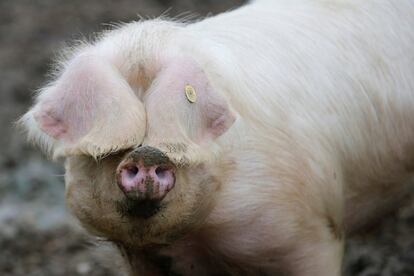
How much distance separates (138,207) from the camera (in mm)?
3842

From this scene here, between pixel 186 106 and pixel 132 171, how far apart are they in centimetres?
31

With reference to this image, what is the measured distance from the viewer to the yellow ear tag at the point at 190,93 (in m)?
3.88

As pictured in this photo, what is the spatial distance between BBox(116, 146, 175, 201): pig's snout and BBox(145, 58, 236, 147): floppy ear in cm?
10

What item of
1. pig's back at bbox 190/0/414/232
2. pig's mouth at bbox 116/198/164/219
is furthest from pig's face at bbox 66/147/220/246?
pig's back at bbox 190/0/414/232

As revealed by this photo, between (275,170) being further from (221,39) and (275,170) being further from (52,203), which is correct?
(52,203)

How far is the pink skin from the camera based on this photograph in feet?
12.1

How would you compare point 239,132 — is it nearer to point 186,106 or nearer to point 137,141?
point 186,106

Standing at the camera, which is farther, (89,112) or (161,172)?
(89,112)

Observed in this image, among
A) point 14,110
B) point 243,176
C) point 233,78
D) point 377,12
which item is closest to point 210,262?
point 243,176

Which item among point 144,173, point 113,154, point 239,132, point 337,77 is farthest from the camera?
point 337,77

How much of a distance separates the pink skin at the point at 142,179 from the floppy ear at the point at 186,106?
13 cm

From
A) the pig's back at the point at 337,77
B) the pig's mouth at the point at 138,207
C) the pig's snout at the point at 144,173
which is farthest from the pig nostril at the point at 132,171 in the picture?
the pig's back at the point at 337,77

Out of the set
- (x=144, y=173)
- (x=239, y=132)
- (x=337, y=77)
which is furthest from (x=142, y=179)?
(x=337, y=77)

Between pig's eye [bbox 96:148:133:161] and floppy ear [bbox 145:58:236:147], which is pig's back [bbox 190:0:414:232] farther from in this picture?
pig's eye [bbox 96:148:133:161]
